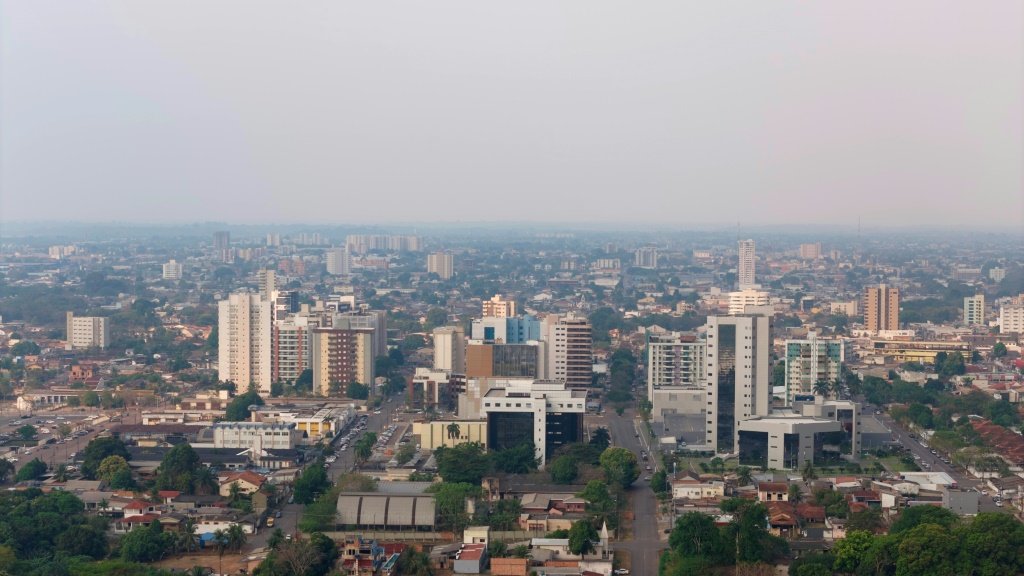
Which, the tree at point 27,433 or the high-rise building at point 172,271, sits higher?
the high-rise building at point 172,271

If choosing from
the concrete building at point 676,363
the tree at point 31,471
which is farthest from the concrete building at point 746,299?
the tree at point 31,471

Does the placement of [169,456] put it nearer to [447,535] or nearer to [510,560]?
[447,535]

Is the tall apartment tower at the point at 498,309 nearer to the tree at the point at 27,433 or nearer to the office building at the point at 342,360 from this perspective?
the office building at the point at 342,360

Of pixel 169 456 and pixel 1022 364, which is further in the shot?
pixel 1022 364

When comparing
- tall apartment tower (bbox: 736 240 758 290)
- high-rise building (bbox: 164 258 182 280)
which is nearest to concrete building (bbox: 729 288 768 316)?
tall apartment tower (bbox: 736 240 758 290)

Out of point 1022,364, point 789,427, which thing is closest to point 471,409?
point 789,427

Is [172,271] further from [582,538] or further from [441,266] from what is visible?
[582,538]
